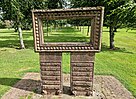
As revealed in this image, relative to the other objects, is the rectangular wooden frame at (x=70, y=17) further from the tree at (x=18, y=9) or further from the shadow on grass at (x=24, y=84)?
the tree at (x=18, y=9)

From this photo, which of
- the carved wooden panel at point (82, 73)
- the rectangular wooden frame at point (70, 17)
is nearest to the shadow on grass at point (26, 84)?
the carved wooden panel at point (82, 73)

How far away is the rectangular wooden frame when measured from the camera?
4.79m

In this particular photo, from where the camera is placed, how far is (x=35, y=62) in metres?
9.66

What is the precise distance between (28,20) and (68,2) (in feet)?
20.1

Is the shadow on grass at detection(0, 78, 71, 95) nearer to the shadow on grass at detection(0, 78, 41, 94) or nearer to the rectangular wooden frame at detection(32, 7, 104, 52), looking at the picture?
the shadow on grass at detection(0, 78, 41, 94)


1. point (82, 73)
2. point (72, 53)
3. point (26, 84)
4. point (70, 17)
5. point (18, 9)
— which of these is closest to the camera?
point (70, 17)

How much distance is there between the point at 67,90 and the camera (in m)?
5.76

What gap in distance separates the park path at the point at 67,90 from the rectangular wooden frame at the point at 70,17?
1.38 m

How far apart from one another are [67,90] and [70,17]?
7.59ft

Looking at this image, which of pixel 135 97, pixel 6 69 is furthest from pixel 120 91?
pixel 6 69

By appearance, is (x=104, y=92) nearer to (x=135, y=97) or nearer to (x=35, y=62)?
(x=135, y=97)

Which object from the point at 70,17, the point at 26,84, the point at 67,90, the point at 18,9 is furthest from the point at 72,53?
the point at 18,9

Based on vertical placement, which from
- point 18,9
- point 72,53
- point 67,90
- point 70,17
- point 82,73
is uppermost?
point 18,9

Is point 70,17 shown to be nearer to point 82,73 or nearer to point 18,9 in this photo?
point 82,73
